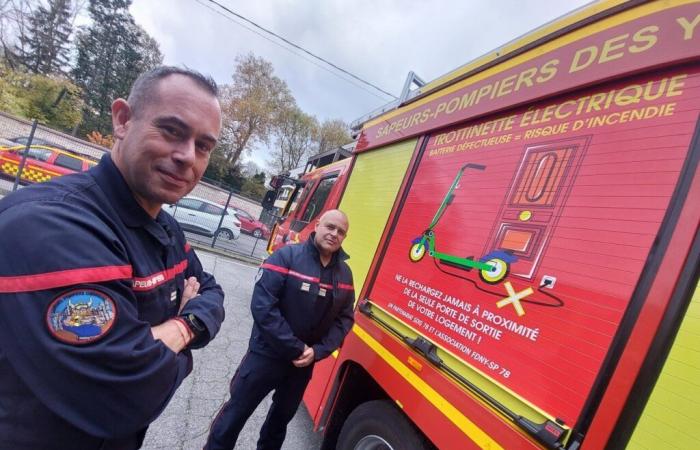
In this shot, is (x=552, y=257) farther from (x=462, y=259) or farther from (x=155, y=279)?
(x=155, y=279)

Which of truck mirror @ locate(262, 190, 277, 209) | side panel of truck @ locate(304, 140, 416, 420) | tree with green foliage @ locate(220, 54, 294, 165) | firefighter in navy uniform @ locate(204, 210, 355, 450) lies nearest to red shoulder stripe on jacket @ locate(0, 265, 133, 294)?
firefighter in navy uniform @ locate(204, 210, 355, 450)

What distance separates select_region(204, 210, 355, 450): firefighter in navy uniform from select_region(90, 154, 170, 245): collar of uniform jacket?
1038mm

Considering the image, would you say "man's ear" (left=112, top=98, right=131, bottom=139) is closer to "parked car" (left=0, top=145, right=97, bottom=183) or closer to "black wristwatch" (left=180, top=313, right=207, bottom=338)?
"black wristwatch" (left=180, top=313, right=207, bottom=338)

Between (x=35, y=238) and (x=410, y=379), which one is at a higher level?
(x=35, y=238)

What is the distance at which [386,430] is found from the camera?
5.82ft

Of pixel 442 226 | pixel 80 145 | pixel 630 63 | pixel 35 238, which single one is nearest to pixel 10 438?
pixel 35 238

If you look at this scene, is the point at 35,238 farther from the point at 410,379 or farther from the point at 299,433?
the point at 299,433

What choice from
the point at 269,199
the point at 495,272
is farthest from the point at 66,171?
the point at 495,272

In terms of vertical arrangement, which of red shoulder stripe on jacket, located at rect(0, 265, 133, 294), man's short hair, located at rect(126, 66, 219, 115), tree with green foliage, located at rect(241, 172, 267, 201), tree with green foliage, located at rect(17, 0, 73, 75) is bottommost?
tree with green foliage, located at rect(241, 172, 267, 201)

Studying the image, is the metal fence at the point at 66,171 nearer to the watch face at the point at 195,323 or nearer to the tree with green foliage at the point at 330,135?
the watch face at the point at 195,323

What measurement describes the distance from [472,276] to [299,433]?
2231 millimetres

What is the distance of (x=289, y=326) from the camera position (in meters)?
1.98

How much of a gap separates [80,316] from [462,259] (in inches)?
57.6

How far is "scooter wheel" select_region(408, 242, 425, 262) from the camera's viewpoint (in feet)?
6.28
